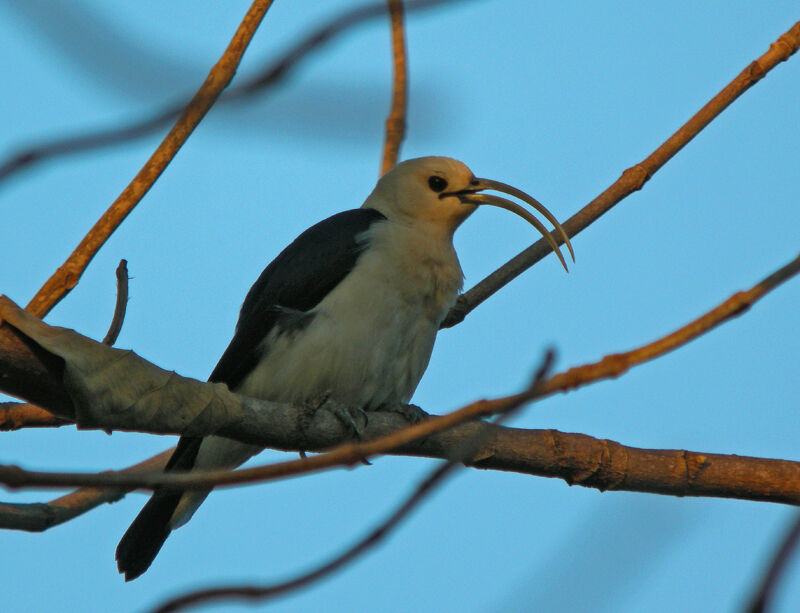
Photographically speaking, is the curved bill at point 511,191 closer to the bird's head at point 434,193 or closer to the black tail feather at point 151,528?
the bird's head at point 434,193

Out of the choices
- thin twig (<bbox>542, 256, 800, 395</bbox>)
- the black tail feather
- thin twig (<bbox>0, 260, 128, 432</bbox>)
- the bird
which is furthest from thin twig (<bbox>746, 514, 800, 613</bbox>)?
the black tail feather

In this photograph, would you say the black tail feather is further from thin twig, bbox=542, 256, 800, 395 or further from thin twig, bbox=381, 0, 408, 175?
thin twig, bbox=542, 256, 800, 395

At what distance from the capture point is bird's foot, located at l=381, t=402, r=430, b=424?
6.87 metres

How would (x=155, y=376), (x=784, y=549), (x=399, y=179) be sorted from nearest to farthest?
(x=784, y=549) < (x=155, y=376) < (x=399, y=179)

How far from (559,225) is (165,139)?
2.64m

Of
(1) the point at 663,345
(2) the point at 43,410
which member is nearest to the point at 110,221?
(2) the point at 43,410

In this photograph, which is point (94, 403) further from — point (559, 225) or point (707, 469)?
point (559, 225)

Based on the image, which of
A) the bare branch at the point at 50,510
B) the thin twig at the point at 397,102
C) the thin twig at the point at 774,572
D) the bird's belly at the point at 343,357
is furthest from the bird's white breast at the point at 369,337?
the thin twig at the point at 774,572

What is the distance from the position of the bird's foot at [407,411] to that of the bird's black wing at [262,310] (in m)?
0.87

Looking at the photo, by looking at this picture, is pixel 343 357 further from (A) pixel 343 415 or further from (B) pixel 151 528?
(B) pixel 151 528

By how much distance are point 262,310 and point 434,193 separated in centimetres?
177

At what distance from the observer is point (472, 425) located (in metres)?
5.39

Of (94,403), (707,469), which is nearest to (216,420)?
(94,403)

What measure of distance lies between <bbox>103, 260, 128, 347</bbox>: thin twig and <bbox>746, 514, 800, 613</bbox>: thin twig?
13.4ft
